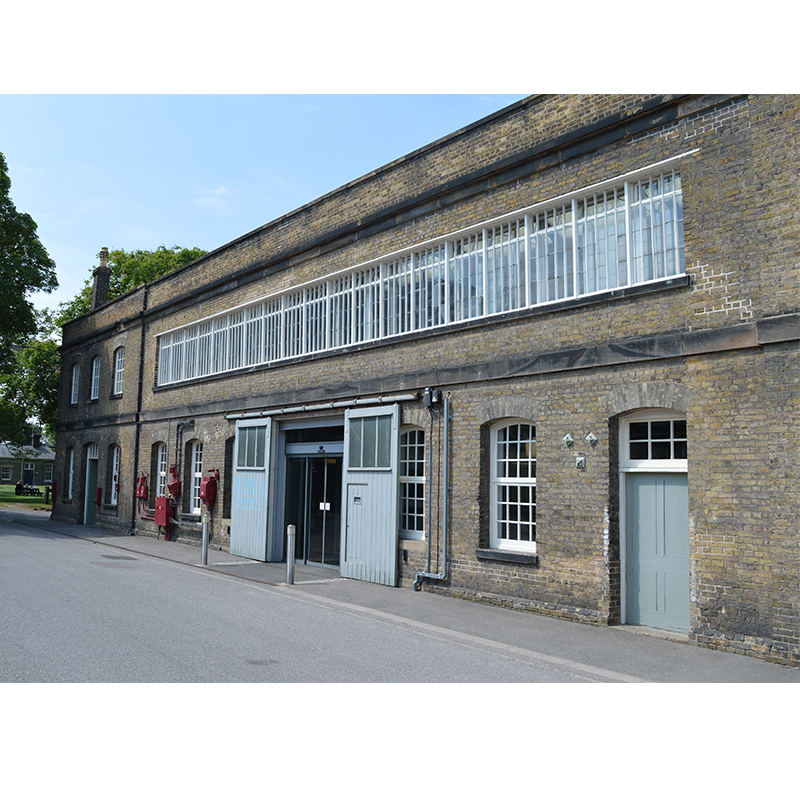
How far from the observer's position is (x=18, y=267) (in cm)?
2956

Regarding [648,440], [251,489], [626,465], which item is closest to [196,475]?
[251,489]

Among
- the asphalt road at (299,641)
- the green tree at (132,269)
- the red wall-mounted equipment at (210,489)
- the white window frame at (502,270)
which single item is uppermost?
the green tree at (132,269)

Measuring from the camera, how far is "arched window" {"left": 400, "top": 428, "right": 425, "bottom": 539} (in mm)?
12977

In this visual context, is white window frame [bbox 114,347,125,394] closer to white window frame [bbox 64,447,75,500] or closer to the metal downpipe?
white window frame [bbox 64,447,75,500]

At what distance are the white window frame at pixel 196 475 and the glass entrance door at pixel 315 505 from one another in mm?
4911

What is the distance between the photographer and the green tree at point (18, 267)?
95.4ft

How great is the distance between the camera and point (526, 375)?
10.9 meters

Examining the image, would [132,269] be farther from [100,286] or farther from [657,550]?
[657,550]

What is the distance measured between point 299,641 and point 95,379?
23.1 meters

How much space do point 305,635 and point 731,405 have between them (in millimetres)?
5784

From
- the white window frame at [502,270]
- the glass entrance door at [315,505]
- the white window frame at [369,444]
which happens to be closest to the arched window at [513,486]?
the white window frame at [502,270]

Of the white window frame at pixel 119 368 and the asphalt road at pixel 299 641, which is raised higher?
the white window frame at pixel 119 368

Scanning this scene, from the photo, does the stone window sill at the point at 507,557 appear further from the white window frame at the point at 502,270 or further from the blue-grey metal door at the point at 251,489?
the blue-grey metal door at the point at 251,489

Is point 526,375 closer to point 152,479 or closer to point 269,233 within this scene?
point 269,233
